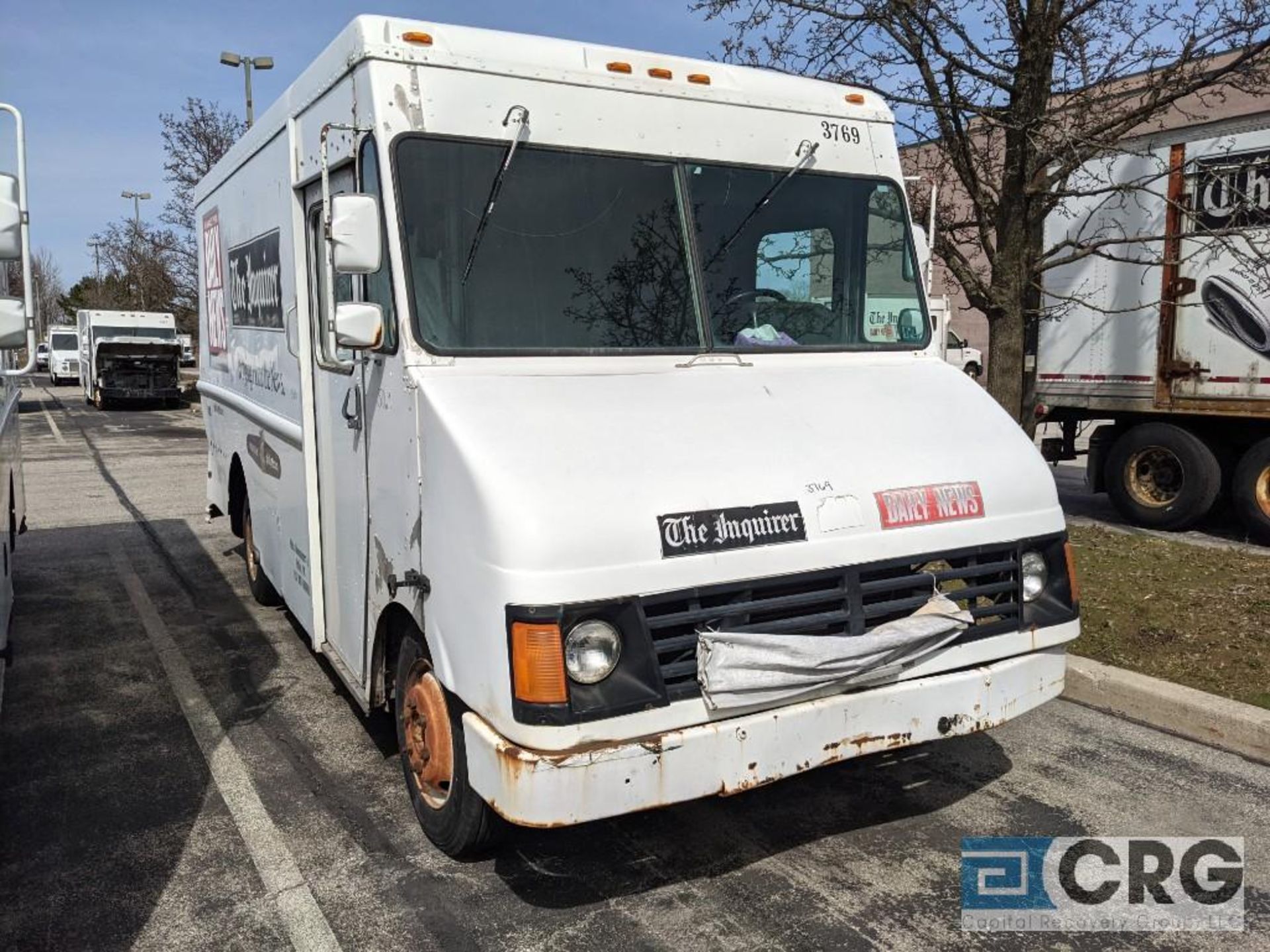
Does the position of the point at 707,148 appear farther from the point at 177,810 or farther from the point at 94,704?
the point at 94,704

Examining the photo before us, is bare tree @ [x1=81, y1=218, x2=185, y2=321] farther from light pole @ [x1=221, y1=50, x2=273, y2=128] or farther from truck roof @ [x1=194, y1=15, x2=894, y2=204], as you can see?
truck roof @ [x1=194, y1=15, x2=894, y2=204]

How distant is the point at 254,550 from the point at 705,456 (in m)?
4.53

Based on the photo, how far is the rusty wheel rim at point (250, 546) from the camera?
694 centimetres

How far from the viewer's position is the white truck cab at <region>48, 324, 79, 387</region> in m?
40.3

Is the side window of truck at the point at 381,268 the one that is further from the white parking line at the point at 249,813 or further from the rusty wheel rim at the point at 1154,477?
the rusty wheel rim at the point at 1154,477

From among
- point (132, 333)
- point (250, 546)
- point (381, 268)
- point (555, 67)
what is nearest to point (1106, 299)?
point (555, 67)

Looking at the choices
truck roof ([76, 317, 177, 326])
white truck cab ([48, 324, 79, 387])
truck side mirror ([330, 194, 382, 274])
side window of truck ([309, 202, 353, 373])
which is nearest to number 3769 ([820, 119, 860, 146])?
truck side mirror ([330, 194, 382, 274])

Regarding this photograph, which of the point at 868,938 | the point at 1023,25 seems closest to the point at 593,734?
the point at 868,938

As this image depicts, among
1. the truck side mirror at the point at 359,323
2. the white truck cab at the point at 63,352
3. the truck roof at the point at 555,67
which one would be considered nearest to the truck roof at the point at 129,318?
the white truck cab at the point at 63,352

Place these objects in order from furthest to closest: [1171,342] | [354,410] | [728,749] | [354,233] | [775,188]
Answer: [1171,342] < [775,188] < [354,410] < [354,233] < [728,749]

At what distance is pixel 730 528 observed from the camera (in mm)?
3225

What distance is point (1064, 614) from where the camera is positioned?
390cm

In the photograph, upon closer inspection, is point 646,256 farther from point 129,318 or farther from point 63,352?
point 63,352

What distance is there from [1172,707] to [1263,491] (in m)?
5.18
